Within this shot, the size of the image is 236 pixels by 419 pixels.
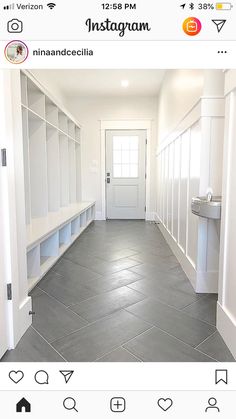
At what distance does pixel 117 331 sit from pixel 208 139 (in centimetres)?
151

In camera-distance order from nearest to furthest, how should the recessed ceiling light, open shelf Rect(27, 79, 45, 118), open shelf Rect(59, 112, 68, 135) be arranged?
open shelf Rect(27, 79, 45, 118) → open shelf Rect(59, 112, 68, 135) → the recessed ceiling light

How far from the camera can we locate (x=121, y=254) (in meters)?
3.24

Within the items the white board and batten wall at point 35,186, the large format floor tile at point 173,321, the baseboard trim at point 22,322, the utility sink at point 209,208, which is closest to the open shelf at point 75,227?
the white board and batten wall at point 35,186

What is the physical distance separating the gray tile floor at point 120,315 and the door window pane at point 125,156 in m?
3.13

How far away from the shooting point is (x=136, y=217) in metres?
6.05

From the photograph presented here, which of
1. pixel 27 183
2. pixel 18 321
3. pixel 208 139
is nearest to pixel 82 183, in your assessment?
pixel 27 183

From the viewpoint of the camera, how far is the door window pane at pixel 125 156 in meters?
5.88
